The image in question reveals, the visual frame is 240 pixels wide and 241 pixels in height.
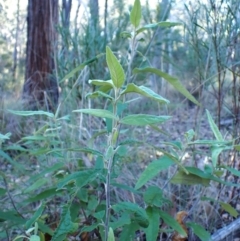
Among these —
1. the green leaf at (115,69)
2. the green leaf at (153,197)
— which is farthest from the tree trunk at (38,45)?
the green leaf at (115,69)

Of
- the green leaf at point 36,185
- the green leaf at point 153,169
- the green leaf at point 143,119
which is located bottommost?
the green leaf at point 36,185

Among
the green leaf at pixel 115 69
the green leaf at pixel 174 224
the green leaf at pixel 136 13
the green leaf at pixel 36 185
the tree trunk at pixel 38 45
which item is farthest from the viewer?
the tree trunk at pixel 38 45

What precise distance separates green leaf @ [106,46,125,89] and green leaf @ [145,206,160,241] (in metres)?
0.46

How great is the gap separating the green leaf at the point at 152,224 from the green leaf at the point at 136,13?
59cm

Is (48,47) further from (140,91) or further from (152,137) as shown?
(140,91)

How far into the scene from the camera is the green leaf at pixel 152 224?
1245 millimetres

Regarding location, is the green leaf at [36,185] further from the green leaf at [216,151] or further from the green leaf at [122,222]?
the green leaf at [216,151]

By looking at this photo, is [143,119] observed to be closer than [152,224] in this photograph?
Yes

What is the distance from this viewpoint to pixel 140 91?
3.36ft

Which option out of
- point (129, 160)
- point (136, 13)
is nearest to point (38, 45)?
point (129, 160)

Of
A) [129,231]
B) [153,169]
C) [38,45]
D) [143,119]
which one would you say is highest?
[38,45]

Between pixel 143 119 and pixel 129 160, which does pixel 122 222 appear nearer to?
pixel 143 119

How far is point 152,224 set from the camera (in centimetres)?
129

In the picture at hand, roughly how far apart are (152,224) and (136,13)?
64 cm
